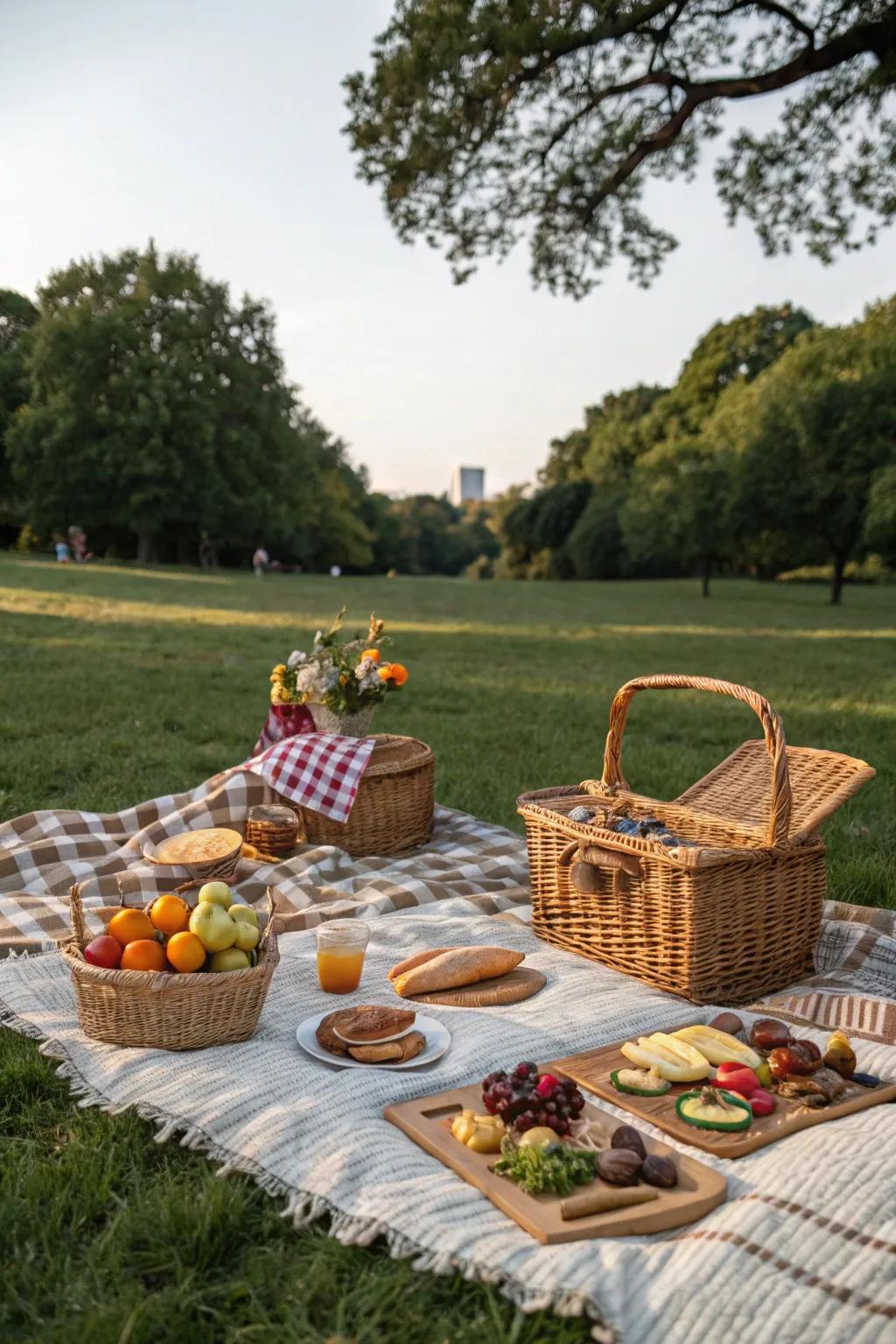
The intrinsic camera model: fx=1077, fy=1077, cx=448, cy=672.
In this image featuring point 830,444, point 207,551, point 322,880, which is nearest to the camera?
point 322,880

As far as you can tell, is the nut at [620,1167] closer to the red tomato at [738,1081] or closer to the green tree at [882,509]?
the red tomato at [738,1081]

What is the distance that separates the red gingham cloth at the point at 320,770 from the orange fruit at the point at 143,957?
6.06 feet

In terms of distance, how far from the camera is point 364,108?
10078 millimetres

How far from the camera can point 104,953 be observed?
9.55ft

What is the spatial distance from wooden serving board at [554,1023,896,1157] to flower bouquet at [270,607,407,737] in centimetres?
262

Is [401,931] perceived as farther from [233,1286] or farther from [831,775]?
[233,1286]

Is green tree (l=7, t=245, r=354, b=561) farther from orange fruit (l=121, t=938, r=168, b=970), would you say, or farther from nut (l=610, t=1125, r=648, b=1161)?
nut (l=610, t=1125, r=648, b=1161)

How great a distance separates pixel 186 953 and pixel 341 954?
52cm

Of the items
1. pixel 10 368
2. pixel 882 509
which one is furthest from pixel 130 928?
pixel 10 368

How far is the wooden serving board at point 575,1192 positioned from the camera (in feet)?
6.61

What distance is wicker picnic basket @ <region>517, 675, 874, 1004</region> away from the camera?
3344 millimetres

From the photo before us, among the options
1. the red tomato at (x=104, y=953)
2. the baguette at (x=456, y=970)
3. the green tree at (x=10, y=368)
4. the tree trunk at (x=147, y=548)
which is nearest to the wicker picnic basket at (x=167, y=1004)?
the red tomato at (x=104, y=953)

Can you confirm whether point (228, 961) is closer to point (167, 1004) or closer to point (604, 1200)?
point (167, 1004)

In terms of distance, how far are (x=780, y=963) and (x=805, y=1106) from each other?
1.13 m
